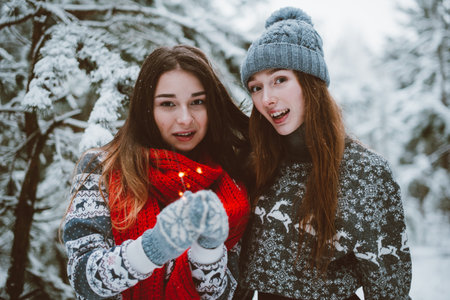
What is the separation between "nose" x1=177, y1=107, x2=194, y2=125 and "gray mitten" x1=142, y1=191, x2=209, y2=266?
75cm

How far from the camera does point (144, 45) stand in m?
2.48

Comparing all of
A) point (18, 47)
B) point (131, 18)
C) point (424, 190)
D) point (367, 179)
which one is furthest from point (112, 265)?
point (424, 190)

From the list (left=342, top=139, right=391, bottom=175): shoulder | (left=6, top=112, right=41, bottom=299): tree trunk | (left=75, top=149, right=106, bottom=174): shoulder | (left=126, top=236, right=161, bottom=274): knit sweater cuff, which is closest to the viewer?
(left=126, top=236, right=161, bottom=274): knit sweater cuff

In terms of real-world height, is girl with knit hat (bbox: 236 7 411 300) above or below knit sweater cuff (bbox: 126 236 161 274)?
above

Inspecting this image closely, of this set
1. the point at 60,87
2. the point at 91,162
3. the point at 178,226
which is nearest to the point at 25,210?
the point at 60,87

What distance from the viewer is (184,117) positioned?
1897 mm

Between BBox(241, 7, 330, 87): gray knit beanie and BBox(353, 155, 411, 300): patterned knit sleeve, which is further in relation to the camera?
BBox(241, 7, 330, 87): gray knit beanie

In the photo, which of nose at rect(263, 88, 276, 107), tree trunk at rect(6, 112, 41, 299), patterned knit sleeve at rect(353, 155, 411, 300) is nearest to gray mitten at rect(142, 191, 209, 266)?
nose at rect(263, 88, 276, 107)

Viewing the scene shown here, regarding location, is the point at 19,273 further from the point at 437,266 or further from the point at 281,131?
the point at 437,266

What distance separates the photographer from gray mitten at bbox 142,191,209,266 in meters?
1.18

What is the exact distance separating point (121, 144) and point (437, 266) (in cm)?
946

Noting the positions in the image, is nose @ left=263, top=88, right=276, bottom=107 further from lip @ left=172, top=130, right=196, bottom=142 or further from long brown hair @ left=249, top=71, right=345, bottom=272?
lip @ left=172, top=130, right=196, bottom=142

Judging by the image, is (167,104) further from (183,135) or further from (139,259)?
(139,259)

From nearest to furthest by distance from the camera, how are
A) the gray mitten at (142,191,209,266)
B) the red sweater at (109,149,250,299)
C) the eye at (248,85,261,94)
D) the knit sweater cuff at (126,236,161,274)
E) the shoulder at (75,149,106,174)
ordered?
the gray mitten at (142,191,209,266), the knit sweater cuff at (126,236,161,274), the red sweater at (109,149,250,299), the shoulder at (75,149,106,174), the eye at (248,85,261,94)
